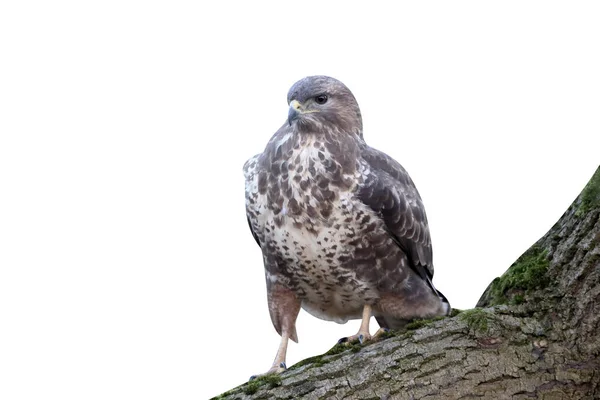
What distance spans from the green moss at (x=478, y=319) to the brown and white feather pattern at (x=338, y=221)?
781mm

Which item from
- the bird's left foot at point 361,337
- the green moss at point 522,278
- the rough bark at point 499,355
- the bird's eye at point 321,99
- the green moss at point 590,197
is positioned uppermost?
the bird's eye at point 321,99

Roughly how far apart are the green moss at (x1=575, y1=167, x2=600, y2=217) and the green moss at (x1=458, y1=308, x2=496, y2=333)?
877 millimetres

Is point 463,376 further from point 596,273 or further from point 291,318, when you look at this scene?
point 291,318

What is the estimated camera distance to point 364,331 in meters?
5.59

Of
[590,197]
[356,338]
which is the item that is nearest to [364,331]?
[356,338]

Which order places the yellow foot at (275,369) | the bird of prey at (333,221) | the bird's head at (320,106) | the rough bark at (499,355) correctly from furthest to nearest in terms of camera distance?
the bird's head at (320,106) < the bird of prey at (333,221) < the yellow foot at (275,369) < the rough bark at (499,355)

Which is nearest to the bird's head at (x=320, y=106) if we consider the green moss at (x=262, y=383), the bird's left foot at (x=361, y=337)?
the bird's left foot at (x=361, y=337)

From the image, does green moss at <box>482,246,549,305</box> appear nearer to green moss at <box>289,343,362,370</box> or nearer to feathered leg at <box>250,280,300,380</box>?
green moss at <box>289,343,362,370</box>

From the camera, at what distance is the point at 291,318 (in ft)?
19.4

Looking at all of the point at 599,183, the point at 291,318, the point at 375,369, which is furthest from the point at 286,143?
the point at 599,183

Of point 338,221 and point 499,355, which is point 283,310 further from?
point 499,355

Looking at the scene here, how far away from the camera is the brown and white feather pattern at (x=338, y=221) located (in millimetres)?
5480

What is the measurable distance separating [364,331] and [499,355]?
3.50 feet

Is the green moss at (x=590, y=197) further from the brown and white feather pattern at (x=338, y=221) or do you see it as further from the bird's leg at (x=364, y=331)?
the bird's leg at (x=364, y=331)
